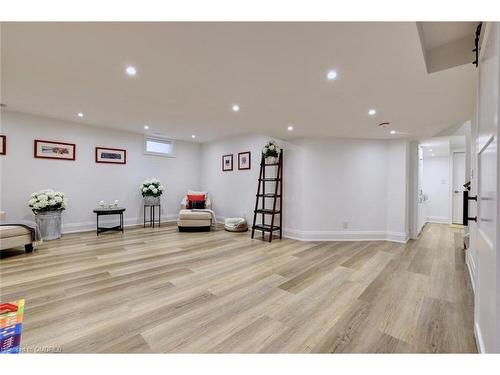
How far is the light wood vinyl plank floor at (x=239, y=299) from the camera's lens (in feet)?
4.91

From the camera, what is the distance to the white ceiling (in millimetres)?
1556

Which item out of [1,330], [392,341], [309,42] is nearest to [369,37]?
[309,42]

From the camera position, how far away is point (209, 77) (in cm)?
221

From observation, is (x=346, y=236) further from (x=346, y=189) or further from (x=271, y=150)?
(x=271, y=150)

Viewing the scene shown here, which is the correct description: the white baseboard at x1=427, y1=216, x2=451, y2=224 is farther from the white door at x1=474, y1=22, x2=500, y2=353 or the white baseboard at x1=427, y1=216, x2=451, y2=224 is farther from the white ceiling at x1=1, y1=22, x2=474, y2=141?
the white door at x1=474, y1=22, x2=500, y2=353

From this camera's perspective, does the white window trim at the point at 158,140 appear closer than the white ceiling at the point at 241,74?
No

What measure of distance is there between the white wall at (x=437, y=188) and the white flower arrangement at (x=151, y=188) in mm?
7542

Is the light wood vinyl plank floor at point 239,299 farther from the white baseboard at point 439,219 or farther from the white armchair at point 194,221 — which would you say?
the white baseboard at point 439,219

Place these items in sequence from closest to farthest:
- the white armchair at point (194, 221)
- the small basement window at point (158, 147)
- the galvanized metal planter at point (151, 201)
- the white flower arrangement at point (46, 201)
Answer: the white flower arrangement at point (46, 201) < the white armchair at point (194, 221) < the galvanized metal planter at point (151, 201) < the small basement window at point (158, 147)

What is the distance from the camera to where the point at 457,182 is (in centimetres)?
643

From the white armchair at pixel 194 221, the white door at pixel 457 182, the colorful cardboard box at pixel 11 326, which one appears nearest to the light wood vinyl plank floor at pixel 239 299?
the colorful cardboard box at pixel 11 326

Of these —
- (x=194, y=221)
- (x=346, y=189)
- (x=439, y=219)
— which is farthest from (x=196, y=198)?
(x=439, y=219)
